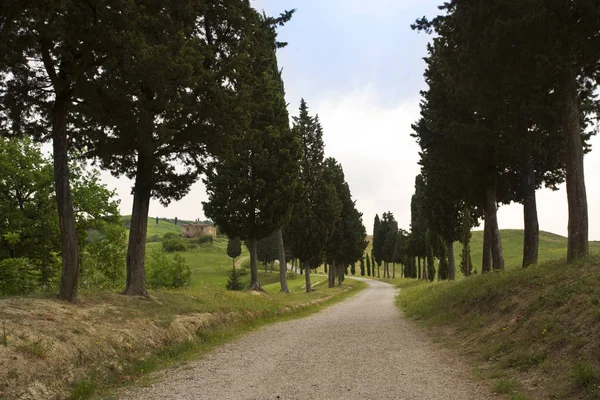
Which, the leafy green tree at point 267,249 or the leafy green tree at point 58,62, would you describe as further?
the leafy green tree at point 267,249

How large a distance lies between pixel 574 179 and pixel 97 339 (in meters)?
13.3

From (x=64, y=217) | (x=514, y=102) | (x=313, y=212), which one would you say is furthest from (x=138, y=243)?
(x=313, y=212)

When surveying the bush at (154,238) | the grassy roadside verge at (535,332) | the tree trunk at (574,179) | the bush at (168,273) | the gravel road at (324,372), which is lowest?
the bush at (168,273)

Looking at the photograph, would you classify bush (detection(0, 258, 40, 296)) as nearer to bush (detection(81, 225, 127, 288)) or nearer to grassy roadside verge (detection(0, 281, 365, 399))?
bush (detection(81, 225, 127, 288))

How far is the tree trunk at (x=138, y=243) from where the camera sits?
44.5 feet

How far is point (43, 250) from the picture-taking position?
1026 inches

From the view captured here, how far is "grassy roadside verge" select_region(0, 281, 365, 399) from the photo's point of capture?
6.32 metres

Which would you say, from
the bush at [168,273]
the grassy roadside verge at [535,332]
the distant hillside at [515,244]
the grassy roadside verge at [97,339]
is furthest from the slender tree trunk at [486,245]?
the distant hillside at [515,244]

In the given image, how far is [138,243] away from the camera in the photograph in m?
13.9

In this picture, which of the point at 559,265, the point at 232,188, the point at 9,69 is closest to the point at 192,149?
the point at 9,69

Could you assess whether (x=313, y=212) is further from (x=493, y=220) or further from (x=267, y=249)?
(x=267, y=249)

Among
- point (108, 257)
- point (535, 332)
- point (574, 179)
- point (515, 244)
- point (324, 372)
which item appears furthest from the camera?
point (515, 244)

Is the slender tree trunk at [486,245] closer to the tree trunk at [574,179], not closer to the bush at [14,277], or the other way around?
the tree trunk at [574,179]

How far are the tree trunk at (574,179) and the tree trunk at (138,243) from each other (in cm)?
1350
